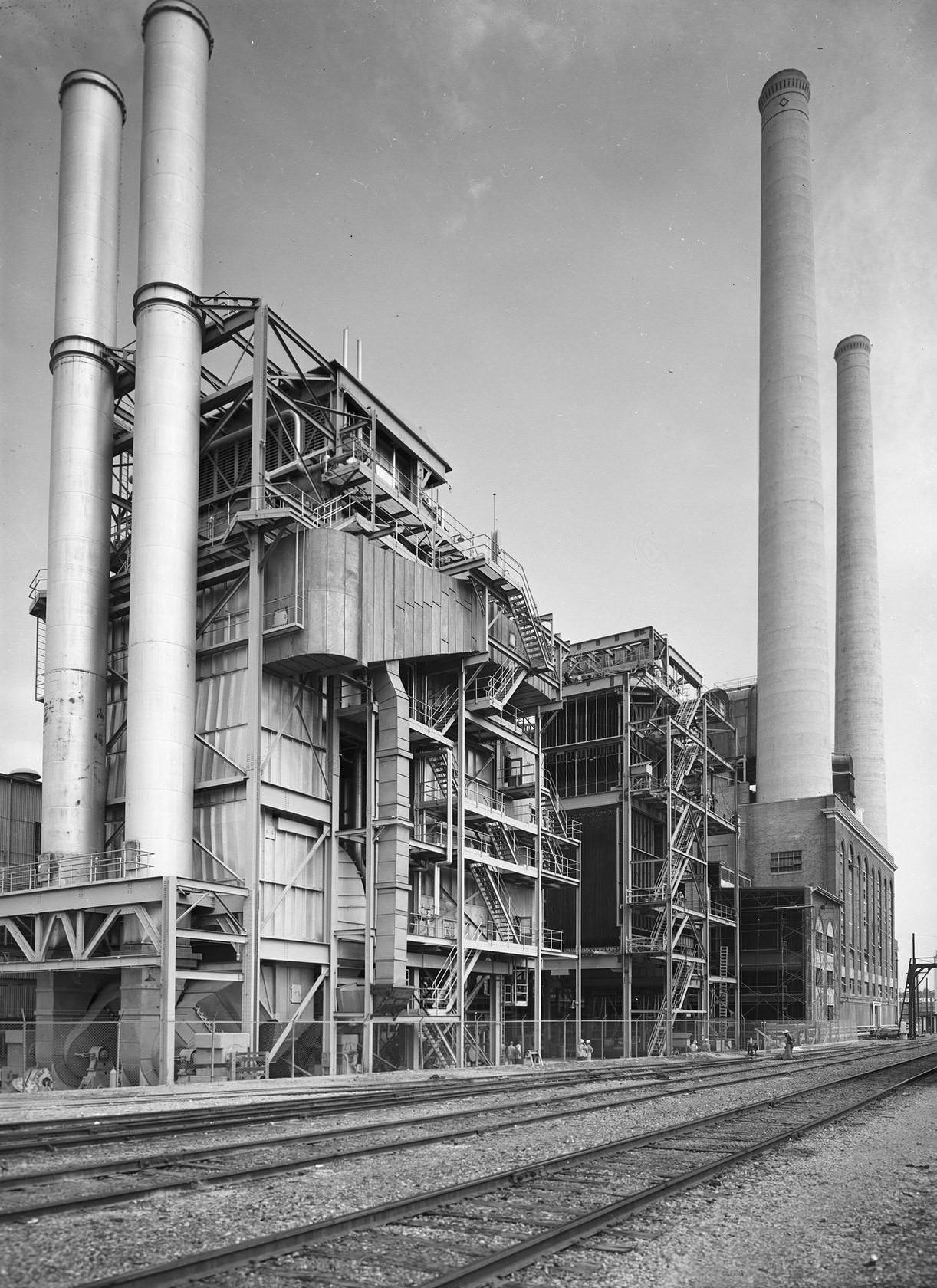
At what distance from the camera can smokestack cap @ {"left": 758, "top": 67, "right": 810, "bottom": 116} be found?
8594 centimetres

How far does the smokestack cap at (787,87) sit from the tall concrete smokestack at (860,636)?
34.4 metres

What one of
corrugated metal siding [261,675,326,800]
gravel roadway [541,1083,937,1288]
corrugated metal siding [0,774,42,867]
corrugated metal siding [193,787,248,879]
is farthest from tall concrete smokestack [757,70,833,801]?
gravel roadway [541,1083,937,1288]

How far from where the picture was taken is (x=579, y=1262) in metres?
9.12

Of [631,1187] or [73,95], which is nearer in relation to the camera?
[631,1187]

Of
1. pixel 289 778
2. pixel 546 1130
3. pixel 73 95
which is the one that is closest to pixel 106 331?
pixel 73 95

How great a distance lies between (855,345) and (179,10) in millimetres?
89599

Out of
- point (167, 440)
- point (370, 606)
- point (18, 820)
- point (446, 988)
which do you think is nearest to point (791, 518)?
point (446, 988)

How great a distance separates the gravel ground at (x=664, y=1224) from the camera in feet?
29.0

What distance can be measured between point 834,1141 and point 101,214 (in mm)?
36542

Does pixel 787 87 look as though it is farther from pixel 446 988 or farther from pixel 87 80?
Answer: pixel 446 988

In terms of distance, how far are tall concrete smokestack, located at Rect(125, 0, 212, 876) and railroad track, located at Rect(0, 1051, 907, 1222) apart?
17031mm

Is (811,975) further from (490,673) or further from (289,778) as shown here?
(289,778)

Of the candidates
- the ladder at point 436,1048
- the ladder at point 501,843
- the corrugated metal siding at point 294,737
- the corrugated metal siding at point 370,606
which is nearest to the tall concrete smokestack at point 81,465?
the corrugated metal siding at point 294,737

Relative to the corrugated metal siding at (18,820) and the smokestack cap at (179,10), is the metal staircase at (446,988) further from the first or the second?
the smokestack cap at (179,10)
